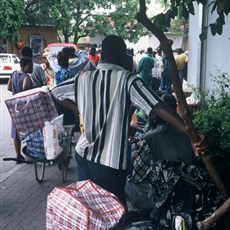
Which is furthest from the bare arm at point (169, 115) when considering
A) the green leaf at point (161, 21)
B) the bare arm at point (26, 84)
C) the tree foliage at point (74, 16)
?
the tree foliage at point (74, 16)

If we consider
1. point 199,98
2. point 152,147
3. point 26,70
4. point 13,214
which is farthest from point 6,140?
point 152,147

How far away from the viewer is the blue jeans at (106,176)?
11.1 ft

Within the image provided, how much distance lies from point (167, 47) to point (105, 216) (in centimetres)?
104

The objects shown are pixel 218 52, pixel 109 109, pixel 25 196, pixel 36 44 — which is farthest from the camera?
pixel 36 44

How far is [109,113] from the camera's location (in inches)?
131

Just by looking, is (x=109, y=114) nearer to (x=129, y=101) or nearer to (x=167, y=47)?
(x=129, y=101)

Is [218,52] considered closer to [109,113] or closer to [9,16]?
[109,113]

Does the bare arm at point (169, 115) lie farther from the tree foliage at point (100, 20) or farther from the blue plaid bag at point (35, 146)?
the tree foliage at point (100, 20)

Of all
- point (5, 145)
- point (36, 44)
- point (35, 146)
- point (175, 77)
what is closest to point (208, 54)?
point (35, 146)

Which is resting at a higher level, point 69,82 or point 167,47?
point 167,47

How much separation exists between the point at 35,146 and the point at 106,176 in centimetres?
313

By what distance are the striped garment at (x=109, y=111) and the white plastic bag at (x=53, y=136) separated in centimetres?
241

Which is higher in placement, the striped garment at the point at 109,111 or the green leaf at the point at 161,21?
the green leaf at the point at 161,21

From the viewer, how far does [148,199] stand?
→ 338 centimetres
